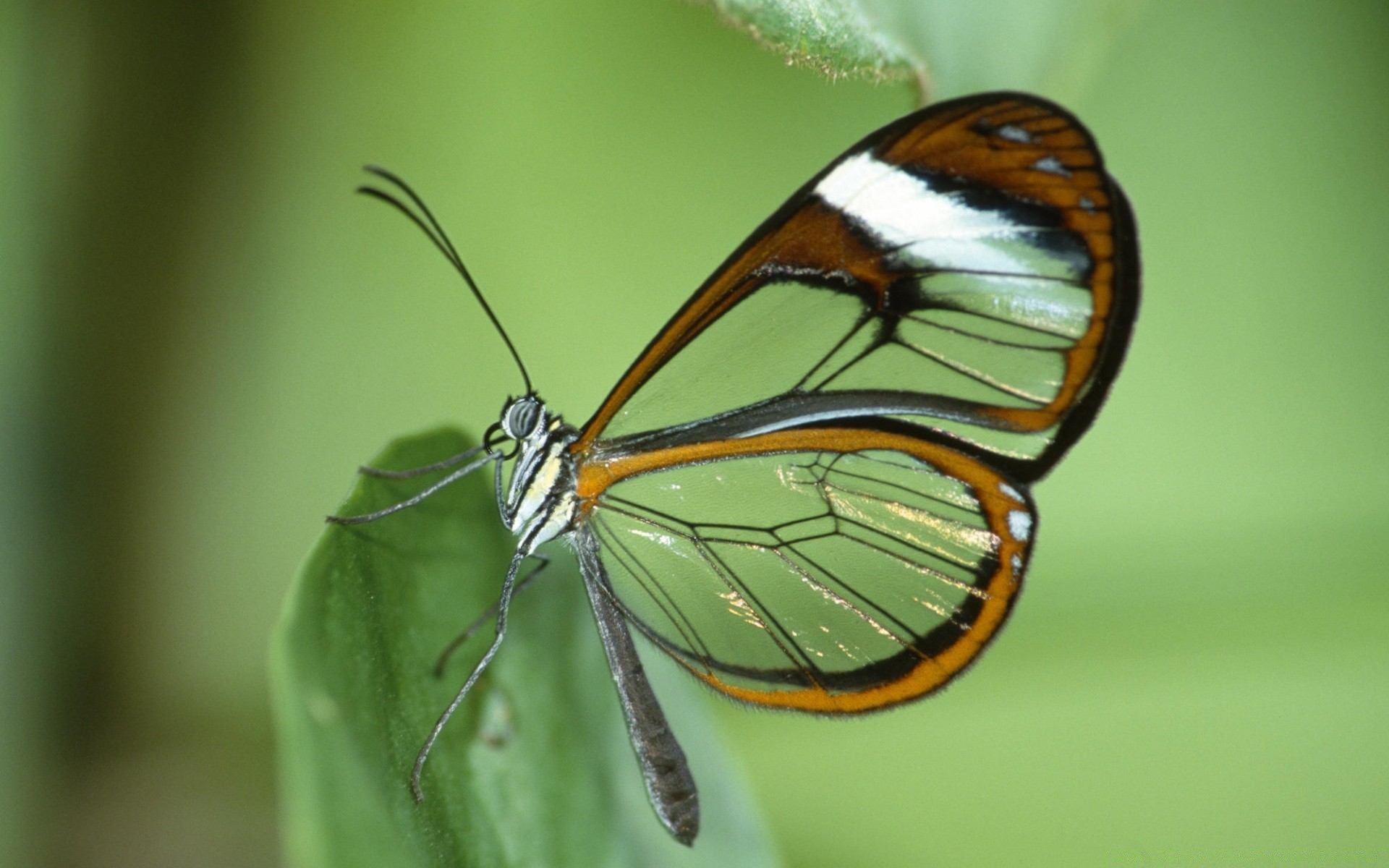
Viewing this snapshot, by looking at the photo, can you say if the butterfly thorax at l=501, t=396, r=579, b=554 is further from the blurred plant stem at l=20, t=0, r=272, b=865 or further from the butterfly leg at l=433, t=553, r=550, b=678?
the blurred plant stem at l=20, t=0, r=272, b=865

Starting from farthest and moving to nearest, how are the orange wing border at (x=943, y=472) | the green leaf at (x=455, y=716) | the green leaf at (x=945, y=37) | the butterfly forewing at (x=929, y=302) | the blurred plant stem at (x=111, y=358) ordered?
the blurred plant stem at (x=111, y=358) < the orange wing border at (x=943, y=472) < the butterfly forewing at (x=929, y=302) < the green leaf at (x=945, y=37) < the green leaf at (x=455, y=716)

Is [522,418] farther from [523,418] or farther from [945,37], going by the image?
[945,37]

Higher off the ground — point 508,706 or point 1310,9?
point 1310,9

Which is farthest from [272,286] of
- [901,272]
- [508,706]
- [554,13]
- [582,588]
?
[901,272]

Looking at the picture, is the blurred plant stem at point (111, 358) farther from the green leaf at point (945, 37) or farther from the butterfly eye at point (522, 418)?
the green leaf at point (945, 37)

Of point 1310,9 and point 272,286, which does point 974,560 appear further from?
point 1310,9

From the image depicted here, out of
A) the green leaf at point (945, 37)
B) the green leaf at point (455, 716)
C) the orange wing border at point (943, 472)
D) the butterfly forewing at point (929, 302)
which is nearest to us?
the green leaf at point (455, 716)

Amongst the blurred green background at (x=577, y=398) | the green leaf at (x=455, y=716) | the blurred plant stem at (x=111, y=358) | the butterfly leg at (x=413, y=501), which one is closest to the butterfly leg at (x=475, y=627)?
the green leaf at (x=455, y=716)

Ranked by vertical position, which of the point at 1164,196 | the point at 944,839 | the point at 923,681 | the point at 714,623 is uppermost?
the point at 1164,196
